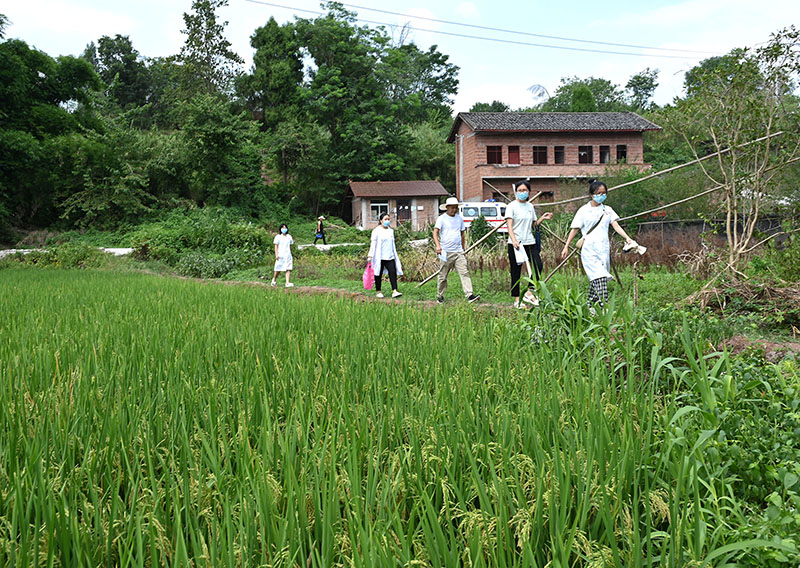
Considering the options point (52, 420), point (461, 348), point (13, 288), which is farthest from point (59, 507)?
point (13, 288)

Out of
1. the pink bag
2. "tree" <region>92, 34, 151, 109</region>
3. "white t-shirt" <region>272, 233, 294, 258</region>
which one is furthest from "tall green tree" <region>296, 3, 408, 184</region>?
the pink bag

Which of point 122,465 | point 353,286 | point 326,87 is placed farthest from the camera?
point 326,87

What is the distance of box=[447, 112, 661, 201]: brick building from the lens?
33.0 m

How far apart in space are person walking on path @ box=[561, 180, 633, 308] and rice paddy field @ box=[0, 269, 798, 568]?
1808 mm

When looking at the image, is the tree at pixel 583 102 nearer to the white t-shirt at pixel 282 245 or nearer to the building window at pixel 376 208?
the building window at pixel 376 208

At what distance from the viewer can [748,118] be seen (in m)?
6.07

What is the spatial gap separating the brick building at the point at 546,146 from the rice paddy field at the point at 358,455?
3041 cm

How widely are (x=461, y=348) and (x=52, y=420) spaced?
6.55 feet

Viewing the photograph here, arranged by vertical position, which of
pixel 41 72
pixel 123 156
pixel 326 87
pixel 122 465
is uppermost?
pixel 326 87

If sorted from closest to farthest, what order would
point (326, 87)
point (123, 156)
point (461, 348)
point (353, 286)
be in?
1. point (461, 348)
2. point (353, 286)
3. point (123, 156)
4. point (326, 87)

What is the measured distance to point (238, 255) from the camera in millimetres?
17062

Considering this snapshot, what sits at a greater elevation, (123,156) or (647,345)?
(123,156)

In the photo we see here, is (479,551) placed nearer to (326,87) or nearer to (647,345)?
(647,345)

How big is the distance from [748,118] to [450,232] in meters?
3.53
